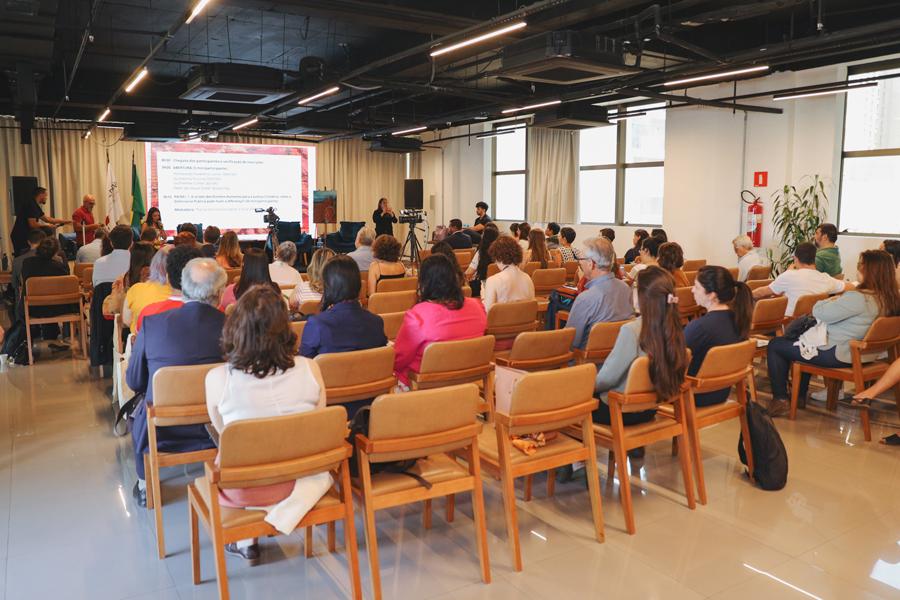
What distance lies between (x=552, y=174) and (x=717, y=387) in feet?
40.3

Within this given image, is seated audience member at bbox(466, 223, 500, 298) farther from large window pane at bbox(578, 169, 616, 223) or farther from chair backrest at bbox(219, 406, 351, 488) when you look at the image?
large window pane at bbox(578, 169, 616, 223)

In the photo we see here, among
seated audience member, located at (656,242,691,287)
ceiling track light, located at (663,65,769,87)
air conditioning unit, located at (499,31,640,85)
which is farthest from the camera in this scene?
ceiling track light, located at (663,65,769,87)

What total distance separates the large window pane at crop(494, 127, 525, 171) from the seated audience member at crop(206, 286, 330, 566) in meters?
14.9

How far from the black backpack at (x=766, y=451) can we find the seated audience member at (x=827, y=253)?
3.84 meters

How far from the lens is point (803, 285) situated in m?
6.04

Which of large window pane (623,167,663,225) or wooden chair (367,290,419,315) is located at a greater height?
large window pane (623,167,663,225)

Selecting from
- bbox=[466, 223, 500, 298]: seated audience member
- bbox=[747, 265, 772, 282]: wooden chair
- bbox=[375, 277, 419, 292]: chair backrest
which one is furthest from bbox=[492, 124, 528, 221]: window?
bbox=[375, 277, 419, 292]: chair backrest

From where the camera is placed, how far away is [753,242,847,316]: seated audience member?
237 inches

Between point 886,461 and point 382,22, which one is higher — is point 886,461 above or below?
below

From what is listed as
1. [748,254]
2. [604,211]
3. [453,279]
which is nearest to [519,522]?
[453,279]

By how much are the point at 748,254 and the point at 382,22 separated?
485 cm

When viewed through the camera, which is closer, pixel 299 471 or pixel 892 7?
pixel 299 471

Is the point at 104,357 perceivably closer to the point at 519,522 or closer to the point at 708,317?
the point at 519,522

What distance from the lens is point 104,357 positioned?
6188 mm
